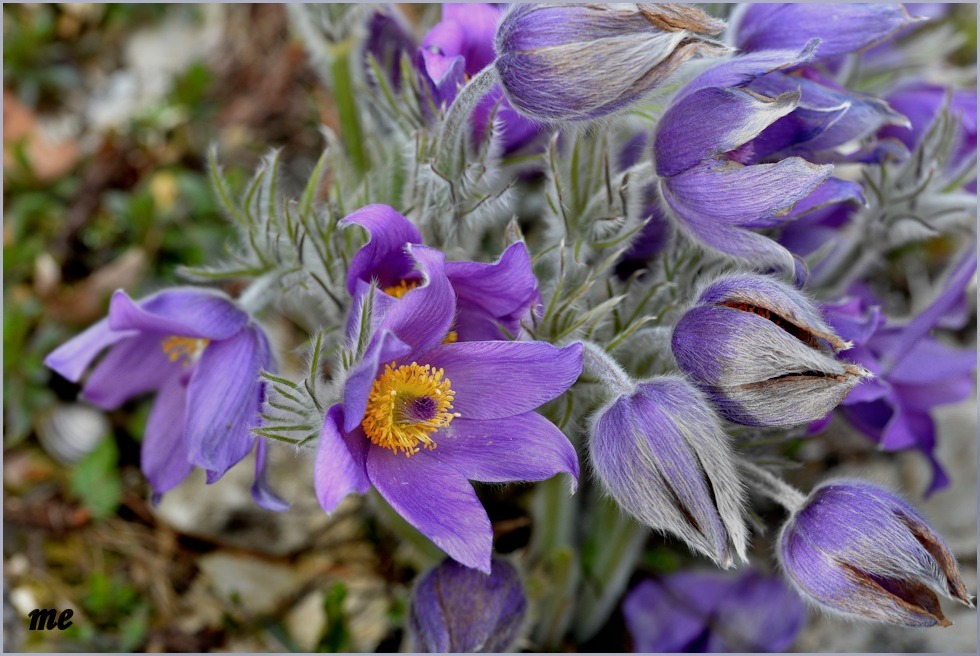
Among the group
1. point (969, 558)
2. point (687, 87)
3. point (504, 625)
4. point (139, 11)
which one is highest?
Answer: point (687, 87)

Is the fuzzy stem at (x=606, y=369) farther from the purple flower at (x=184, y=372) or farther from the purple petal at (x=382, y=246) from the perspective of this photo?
the purple flower at (x=184, y=372)

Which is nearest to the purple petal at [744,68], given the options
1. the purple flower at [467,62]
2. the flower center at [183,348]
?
the purple flower at [467,62]

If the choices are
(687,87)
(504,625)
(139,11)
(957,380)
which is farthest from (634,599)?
(139,11)

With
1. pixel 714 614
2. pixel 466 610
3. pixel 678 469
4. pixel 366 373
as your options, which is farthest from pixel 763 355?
pixel 714 614

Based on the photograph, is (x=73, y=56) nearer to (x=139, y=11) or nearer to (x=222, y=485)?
(x=139, y=11)

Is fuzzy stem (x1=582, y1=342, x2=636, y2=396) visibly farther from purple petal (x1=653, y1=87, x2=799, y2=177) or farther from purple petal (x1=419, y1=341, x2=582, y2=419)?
purple petal (x1=653, y1=87, x2=799, y2=177)
